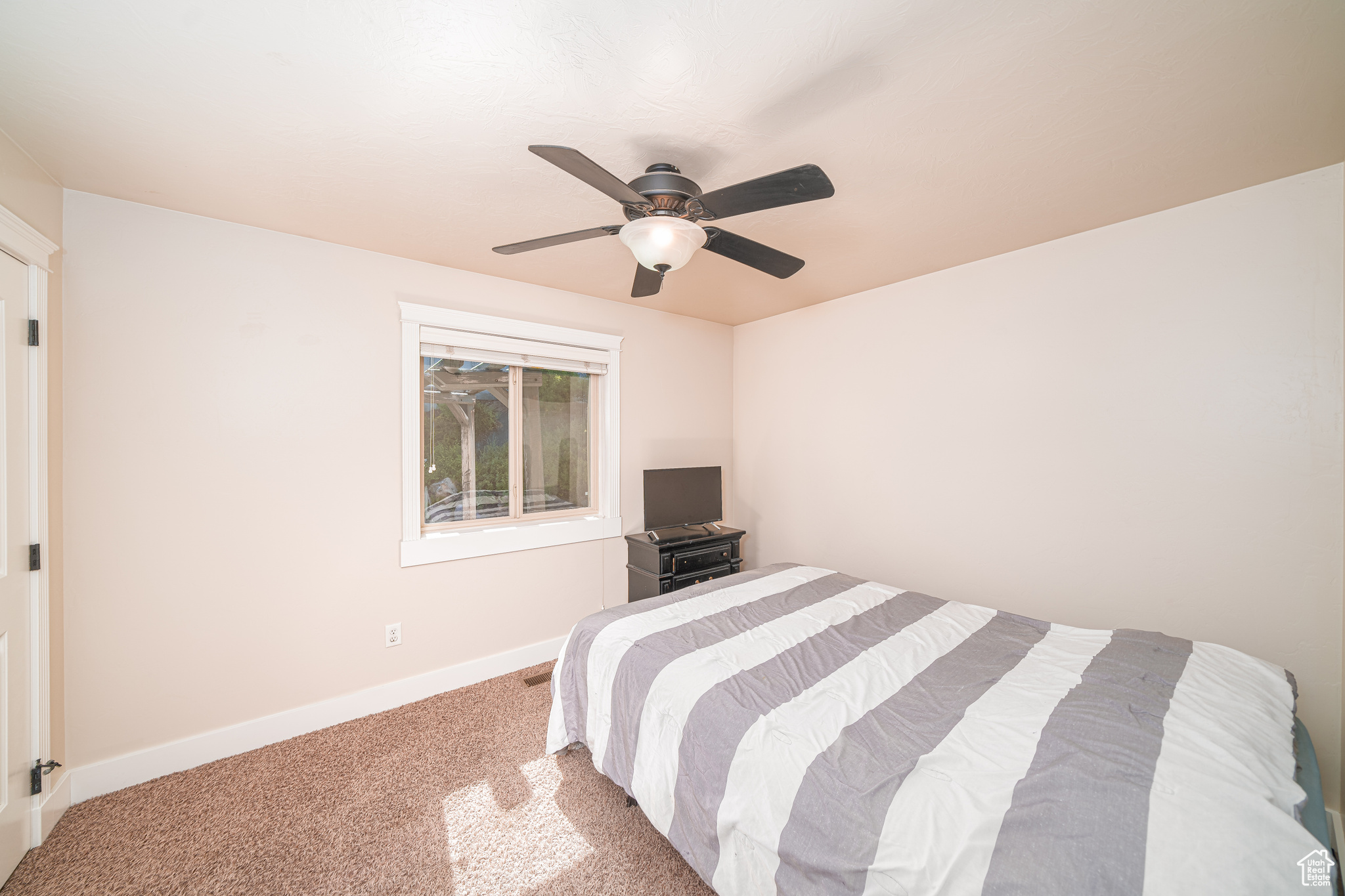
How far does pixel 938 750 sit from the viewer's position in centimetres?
125

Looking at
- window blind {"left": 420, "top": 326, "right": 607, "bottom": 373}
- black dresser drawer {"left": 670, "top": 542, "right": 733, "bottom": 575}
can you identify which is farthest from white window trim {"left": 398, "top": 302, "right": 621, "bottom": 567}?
black dresser drawer {"left": 670, "top": 542, "right": 733, "bottom": 575}

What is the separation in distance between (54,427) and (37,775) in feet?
4.20

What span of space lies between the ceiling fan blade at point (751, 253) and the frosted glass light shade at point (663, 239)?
0.11m

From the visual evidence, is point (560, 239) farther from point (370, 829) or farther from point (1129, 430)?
point (1129, 430)

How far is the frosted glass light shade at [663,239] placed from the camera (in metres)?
1.57

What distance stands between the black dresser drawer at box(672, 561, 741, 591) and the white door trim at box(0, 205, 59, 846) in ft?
9.15

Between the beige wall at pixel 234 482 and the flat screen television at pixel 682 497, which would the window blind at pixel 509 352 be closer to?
the beige wall at pixel 234 482

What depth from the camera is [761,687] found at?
61.4 inches

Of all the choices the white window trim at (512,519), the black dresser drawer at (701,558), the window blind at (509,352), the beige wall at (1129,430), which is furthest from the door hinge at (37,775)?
the beige wall at (1129,430)

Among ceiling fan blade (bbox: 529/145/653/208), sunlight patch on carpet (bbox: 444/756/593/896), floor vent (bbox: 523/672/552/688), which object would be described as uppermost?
ceiling fan blade (bbox: 529/145/653/208)

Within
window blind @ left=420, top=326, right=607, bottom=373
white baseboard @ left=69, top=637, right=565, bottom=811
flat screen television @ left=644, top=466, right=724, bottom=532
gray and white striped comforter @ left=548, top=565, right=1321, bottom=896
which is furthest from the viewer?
flat screen television @ left=644, top=466, right=724, bottom=532

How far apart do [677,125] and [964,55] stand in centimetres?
81

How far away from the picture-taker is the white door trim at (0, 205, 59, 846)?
1.77m

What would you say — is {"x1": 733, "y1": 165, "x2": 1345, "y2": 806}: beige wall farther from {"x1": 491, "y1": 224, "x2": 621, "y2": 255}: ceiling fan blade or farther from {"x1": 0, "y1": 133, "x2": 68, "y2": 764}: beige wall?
{"x1": 0, "y1": 133, "x2": 68, "y2": 764}: beige wall
